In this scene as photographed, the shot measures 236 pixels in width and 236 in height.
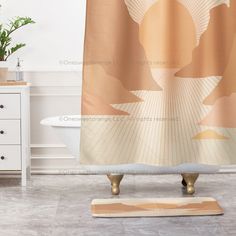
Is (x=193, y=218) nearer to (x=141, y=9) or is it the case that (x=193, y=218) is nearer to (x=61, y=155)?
(x=141, y=9)

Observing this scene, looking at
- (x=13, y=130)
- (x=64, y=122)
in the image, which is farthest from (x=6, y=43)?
(x=64, y=122)

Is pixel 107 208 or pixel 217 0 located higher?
pixel 217 0

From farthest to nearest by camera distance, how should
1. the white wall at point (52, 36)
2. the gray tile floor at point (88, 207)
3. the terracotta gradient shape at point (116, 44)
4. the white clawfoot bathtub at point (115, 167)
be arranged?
the white wall at point (52, 36) → the white clawfoot bathtub at point (115, 167) → the gray tile floor at point (88, 207) → the terracotta gradient shape at point (116, 44)

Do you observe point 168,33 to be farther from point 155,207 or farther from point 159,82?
point 155,207

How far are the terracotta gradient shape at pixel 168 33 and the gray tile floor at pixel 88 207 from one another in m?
0.87

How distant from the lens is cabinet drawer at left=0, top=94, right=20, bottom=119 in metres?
3.98

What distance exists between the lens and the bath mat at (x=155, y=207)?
3217mm

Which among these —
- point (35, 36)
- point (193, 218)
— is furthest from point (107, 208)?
point (35, 36)

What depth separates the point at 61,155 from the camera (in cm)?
454

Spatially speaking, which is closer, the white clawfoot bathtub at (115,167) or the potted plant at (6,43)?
the white clawfoot bathtub at (115,167)

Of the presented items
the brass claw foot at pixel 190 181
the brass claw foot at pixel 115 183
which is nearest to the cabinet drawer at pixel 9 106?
the brass claw foot at pixel 115 183

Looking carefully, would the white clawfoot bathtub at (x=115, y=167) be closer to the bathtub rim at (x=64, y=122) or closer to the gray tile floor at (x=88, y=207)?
the bathtub rim at (x=64, y=122)

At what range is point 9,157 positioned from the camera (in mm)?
4008

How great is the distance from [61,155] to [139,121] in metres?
1.85
